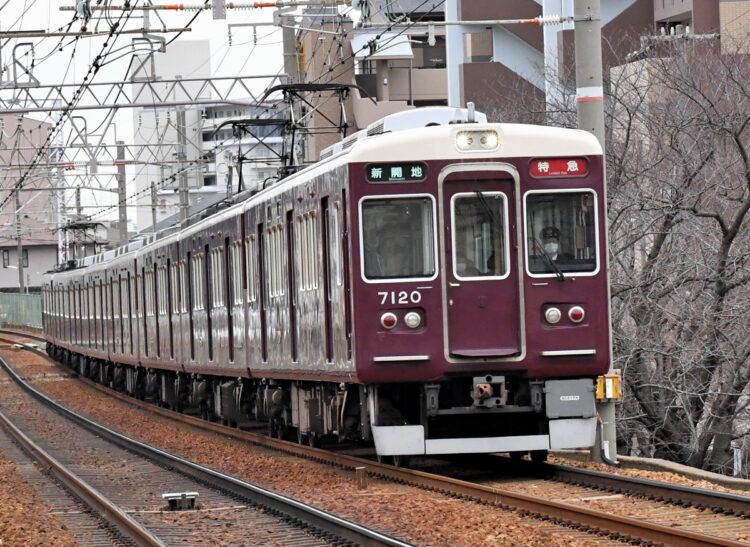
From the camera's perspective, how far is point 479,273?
1186 cm

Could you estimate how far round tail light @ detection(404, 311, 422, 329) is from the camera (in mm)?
11750

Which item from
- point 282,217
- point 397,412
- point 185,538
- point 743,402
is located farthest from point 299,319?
point 743,402

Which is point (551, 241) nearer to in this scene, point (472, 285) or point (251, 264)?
point (472, 285)

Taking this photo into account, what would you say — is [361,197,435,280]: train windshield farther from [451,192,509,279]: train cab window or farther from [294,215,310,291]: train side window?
[294,215,310,291]: train side window

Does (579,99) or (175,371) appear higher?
(579,99)

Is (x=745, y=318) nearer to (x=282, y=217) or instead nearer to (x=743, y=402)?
(x=743, y=402)

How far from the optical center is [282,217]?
48.8 ft

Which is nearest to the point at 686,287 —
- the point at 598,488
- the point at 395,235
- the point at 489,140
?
the point at 489,140

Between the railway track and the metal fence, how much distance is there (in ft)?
192

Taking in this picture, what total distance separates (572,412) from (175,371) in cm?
1357

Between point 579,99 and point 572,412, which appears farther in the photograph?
point 579,99

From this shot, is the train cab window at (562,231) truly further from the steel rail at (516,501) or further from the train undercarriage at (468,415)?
the steel rail at (516,501)

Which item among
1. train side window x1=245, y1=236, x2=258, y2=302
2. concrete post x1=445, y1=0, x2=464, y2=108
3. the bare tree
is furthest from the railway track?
concrete post x1=445, y1=0, x2=464, y2=108

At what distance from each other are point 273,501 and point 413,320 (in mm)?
1775
